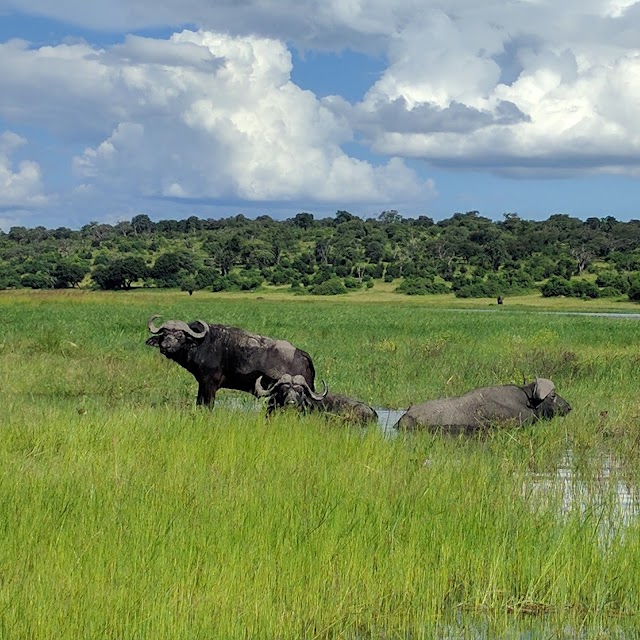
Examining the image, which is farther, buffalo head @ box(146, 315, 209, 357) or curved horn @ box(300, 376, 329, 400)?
buffalo head @ box(146, 315, 209, 357)

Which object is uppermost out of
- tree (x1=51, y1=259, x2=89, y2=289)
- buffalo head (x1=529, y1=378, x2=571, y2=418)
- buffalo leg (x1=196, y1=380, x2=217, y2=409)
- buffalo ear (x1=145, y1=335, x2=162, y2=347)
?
buffalo ear (x1=145, y1=335, x2=162, y2=347)

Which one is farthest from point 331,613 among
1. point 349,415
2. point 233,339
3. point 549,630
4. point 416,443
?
point 233,339

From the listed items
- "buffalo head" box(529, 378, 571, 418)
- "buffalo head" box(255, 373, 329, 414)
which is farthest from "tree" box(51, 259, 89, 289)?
"buffalo head" box(529, 378, 571, 418)

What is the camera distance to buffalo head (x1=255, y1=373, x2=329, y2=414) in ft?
39.5

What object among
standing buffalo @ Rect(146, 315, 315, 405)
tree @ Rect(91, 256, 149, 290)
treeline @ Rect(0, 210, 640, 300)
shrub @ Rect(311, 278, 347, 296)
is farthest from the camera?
tree @ Rect(91, 256, 149, 290)

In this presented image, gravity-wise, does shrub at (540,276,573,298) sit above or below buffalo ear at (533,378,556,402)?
below

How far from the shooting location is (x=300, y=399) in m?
12.1

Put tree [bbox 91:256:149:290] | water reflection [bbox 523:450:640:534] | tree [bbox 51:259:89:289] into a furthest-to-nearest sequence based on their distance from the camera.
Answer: tree [bbox 51:259:89:289]
tree [bbox 91:256:149:290]
water reflection [bbox 523:450:640:534]

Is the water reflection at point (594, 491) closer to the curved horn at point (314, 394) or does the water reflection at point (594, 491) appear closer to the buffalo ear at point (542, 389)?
the buffalo ear at point (542, 389)

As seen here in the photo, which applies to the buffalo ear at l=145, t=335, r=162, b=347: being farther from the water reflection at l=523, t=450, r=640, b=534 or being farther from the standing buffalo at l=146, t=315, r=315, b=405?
the water reflection at l=523, t=450, r=640, b=534

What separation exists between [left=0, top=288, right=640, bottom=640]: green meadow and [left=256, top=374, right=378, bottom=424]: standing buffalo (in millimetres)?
569

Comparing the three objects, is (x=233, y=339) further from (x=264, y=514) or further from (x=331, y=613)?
(x=331, y=613)

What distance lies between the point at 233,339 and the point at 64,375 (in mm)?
4343

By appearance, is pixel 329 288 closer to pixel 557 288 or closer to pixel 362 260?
pixel 557 288
